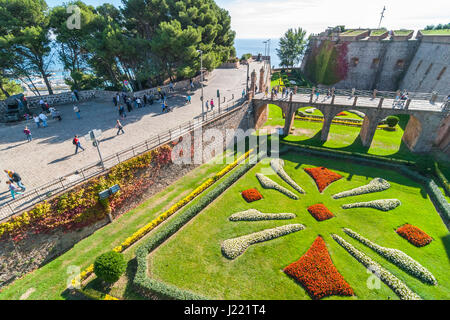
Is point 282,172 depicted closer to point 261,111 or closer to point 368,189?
point 368,189

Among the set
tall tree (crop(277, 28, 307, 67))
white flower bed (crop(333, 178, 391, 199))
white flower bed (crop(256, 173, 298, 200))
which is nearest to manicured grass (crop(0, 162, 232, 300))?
white flower bed (crop(256, 173, 298, 200))

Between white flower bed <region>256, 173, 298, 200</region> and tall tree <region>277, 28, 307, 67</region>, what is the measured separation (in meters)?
57.6

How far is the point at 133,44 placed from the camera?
29781 millimetres

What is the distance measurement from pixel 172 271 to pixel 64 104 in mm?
30550

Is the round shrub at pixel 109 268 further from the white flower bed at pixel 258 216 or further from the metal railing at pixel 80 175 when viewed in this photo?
the white flower bed at pixel 258 216

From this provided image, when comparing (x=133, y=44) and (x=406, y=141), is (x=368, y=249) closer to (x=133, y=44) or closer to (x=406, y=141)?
(x=406, y=141)

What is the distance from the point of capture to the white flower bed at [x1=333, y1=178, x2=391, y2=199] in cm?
2003

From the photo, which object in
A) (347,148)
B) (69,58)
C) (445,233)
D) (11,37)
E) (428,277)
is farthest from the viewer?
(69,58)

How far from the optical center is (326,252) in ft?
48.3

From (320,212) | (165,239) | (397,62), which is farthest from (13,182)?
(397,62)

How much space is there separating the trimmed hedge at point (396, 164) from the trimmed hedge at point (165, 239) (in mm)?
10005

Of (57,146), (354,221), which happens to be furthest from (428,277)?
(57,146)

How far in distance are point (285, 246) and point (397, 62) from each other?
45.1 m

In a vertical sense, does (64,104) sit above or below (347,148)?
above
